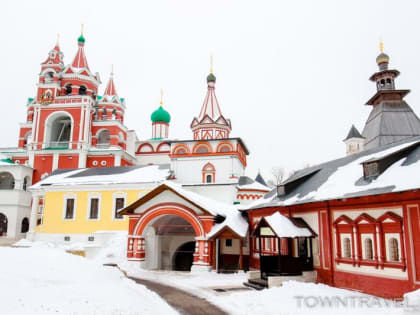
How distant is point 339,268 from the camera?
1261 cm

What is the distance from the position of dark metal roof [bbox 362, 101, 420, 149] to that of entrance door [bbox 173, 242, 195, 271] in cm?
1698

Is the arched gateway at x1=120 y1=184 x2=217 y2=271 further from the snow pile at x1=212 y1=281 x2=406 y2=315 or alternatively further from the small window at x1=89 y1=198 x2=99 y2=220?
the small window at x1=89 y1=198 x2=99 y2=220

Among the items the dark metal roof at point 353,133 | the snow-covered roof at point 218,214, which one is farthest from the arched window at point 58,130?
the dark metal roof at point 353,133

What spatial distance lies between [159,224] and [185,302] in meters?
10.4

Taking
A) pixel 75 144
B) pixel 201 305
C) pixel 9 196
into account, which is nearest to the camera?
pixel 201 305

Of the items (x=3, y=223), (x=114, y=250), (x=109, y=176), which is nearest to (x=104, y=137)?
(x=3, y=223)

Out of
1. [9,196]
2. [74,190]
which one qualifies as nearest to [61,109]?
[9,196]

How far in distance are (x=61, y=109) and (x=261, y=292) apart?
1376 inches

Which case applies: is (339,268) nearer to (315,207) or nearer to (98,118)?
(315,207)

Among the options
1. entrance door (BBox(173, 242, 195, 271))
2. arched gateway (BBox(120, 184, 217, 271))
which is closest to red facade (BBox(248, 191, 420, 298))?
arched gateway (BBox(120, 184, 217, 271))

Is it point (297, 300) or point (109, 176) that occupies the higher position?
point (109, 176)

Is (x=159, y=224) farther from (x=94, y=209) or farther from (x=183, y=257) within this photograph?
(x=94, y=209)

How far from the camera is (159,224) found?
69.8ft

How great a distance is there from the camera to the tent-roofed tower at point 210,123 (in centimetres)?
3173
